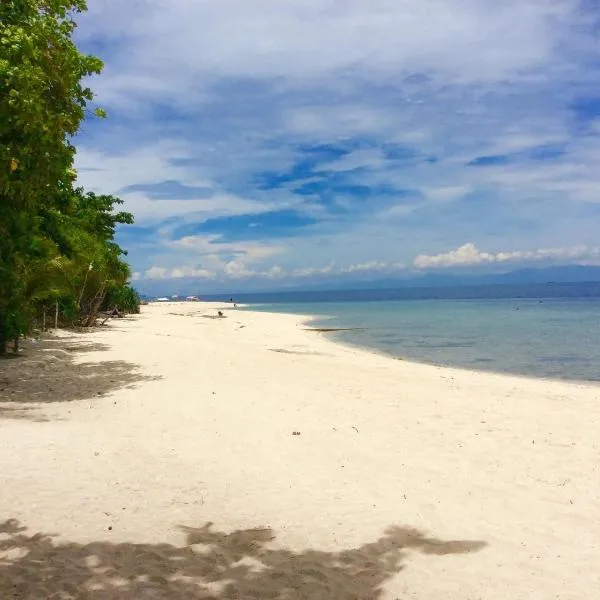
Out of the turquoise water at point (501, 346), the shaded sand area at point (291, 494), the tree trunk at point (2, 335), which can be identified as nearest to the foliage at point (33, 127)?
the tree trunk at point (2, 335)

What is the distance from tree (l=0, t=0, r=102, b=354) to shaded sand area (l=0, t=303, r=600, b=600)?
4.34 metres

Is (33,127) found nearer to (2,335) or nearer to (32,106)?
(32,106)

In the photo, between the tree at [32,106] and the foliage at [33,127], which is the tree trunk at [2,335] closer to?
the foliage at [33,127]

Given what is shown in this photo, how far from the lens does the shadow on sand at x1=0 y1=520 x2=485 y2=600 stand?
5199 millimetres

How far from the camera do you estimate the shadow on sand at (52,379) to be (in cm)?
1343

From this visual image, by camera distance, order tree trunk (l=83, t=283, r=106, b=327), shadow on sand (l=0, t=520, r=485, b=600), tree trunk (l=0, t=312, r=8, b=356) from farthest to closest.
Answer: tree trunk (l=83, t=283, r=106, b=327)
tree trunk (l=0, t=312, r=8, b=356)
shadow on sand (l=0, t=520, r=485, b=600)

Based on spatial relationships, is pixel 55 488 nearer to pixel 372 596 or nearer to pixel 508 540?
pixel 372 596

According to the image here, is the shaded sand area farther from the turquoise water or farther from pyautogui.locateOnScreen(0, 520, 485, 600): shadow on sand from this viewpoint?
the turquoise water

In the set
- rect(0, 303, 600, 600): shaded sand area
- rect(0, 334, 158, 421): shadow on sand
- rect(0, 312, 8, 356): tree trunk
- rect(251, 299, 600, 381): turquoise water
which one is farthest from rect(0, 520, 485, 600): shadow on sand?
rect(251, 299, 600, 381): turquoise water

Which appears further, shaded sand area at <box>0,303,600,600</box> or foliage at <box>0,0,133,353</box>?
foliage at <box>0,0,133,353</box>

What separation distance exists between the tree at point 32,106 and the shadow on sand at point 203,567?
715 cm

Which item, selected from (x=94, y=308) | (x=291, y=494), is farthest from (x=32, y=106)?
(x=94, y=308)

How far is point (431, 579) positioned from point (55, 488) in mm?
5139

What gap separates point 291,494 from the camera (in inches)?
312
